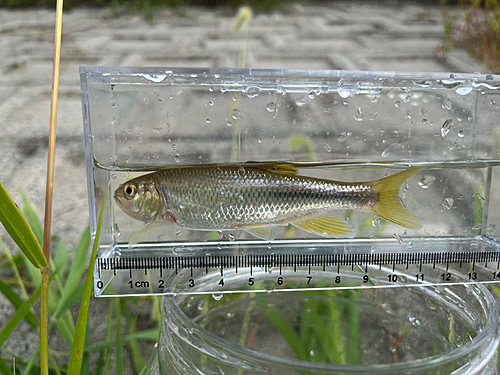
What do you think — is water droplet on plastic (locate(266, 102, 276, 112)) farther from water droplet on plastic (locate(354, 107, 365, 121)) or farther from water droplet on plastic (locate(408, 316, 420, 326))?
water droplet on plastic (locate(408, 316, 420, 326))

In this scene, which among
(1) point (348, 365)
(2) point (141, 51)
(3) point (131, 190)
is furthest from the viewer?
(2) point (141, 51)

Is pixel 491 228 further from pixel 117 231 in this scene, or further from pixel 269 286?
pixel 117 231

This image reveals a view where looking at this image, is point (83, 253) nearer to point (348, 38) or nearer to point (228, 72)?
point (228, 72)

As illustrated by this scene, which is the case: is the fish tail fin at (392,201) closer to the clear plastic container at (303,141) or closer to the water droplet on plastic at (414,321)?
the clear plastic container at (303,141)

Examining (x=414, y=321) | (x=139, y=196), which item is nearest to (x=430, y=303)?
(x=414, y=321)

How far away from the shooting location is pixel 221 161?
41 centimetres

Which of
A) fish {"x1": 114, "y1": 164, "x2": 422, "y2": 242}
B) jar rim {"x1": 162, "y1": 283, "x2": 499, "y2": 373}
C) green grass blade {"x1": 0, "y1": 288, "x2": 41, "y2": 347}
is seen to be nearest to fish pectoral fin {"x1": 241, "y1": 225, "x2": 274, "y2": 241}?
fish {"x1": 114, "y1": 164, "x2": 422, "y2": 242}

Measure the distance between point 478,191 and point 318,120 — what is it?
0.67 feet

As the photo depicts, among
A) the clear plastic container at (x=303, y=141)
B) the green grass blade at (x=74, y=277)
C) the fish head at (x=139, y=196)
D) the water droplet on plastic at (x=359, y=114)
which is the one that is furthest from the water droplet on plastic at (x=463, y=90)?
the green grass blade at (x=74, y=277)

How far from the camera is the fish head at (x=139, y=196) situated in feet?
1.26

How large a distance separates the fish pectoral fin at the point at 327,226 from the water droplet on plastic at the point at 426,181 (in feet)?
0.29

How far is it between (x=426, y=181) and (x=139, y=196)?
304 mm

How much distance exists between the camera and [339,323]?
452 millimetres

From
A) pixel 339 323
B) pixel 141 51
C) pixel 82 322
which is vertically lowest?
pixel 339 323
